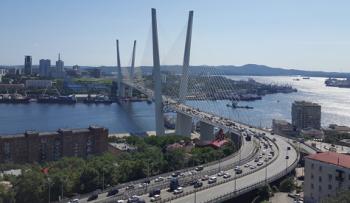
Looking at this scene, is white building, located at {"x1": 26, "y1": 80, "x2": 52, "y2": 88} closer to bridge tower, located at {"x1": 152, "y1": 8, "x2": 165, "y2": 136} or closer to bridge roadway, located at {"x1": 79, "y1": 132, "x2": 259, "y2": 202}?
bridge tower, located at {"x1": 152, "y1": 8, "x2": 165, "y2": 136}

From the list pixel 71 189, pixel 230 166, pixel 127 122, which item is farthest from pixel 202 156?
pixel 127 122

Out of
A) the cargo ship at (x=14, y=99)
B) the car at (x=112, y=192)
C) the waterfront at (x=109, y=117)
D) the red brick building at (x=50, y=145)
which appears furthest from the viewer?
the cargo ship at (x=14, y=99)

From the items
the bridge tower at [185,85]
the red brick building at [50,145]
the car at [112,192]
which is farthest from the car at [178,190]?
the bridge tower at [185,85]

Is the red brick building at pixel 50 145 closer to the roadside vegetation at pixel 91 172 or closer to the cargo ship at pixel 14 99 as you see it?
the roadside vegetation at pixel 91 172

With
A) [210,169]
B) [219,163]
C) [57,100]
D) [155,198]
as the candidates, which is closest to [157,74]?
[219,163]

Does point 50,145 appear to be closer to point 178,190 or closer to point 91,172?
point 91,172

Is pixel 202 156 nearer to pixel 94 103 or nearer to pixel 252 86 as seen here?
pixel 94 103
